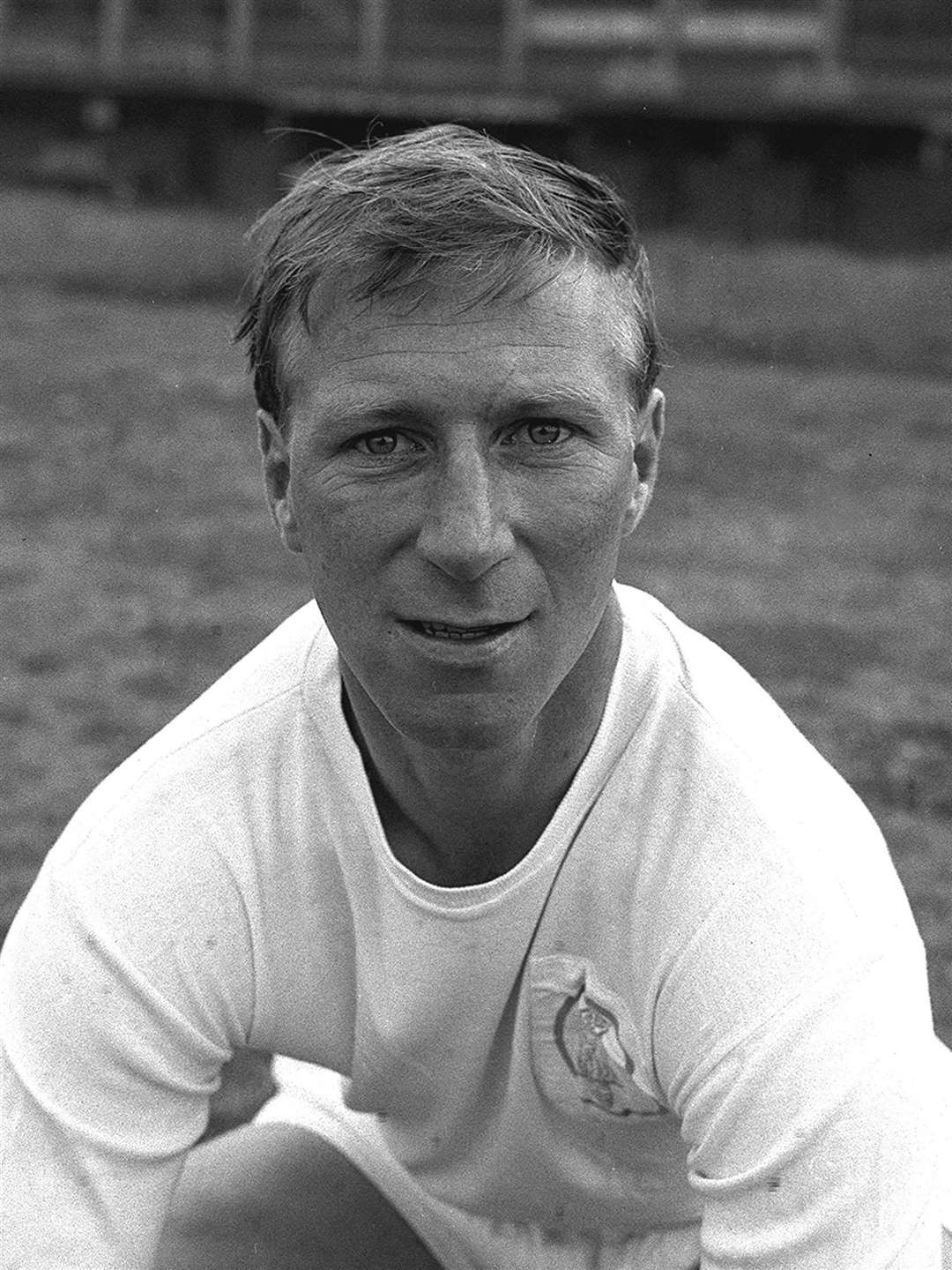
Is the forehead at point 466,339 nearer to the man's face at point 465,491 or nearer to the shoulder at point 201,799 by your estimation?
the man's face at point 465,491

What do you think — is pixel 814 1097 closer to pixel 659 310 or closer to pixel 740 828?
pixel 740 828

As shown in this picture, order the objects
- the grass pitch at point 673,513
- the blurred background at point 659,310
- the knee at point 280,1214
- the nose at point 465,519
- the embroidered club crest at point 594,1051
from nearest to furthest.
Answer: the nose at point 465,519
the embroidered club crest at point 594,1051
the knee at point 280,1214
the grass pitch at point 673,513
the blurred background at point 659,310

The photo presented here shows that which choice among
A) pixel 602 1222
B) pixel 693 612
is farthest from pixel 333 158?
pixel 693 612

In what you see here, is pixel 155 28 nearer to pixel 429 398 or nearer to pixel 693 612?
pixel 693 612

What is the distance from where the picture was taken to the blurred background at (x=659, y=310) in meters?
7.75

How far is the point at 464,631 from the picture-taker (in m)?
2.30

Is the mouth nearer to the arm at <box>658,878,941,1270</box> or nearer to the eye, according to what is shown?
the eye

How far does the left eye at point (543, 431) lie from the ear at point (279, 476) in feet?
1.09

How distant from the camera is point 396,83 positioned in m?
25.2

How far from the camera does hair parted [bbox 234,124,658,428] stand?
7.55 feet

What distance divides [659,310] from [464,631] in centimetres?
717

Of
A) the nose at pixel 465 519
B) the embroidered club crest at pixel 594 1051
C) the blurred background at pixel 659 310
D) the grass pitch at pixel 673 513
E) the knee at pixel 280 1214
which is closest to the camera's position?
the nose at pixel 465 519

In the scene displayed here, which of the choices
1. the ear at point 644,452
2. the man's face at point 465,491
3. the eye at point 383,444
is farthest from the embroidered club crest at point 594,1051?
the eye at point 383,444

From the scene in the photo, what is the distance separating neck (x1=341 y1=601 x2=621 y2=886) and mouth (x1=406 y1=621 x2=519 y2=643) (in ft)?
0.54
